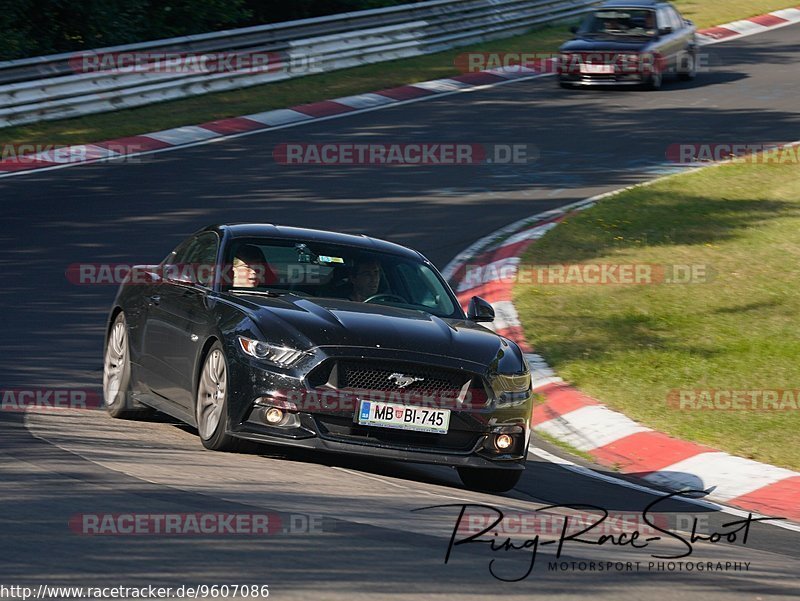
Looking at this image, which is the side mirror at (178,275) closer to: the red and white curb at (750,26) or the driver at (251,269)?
the driver at (251,269)

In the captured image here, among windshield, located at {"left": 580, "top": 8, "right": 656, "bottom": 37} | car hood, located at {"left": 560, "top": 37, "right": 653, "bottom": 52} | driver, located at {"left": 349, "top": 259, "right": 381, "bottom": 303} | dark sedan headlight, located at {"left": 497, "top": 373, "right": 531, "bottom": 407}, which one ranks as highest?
windshield, located at {"left": 580, "top": 8, "right": 656, "bottom": 37}

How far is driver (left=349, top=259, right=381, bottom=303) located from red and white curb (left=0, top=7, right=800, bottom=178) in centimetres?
1084

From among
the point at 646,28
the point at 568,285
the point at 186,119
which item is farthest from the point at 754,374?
the point at 646,28

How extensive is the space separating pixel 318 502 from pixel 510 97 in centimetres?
1951

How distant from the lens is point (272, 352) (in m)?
8.02

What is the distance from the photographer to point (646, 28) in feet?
90.6

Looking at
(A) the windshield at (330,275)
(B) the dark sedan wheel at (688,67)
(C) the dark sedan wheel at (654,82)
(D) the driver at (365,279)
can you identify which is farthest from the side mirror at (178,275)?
(B) the dark sedan wheel at (688,67)

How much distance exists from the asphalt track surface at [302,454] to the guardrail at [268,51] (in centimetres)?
312

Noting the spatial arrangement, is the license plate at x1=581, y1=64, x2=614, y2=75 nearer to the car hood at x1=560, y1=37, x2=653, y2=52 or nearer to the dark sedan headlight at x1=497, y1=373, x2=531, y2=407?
the car hood at x1=560, y1=37, x2=653, y2=52

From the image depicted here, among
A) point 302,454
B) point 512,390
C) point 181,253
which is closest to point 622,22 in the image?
point 181,253

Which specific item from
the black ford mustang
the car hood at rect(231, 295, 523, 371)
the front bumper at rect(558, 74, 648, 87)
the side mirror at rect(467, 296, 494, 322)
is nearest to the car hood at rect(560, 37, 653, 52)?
the front bumper at rect(558, 74, 648, 87)

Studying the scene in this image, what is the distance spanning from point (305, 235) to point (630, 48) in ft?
60.2

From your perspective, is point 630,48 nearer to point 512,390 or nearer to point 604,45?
point 604,45

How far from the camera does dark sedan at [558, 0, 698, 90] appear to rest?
26359 mm
